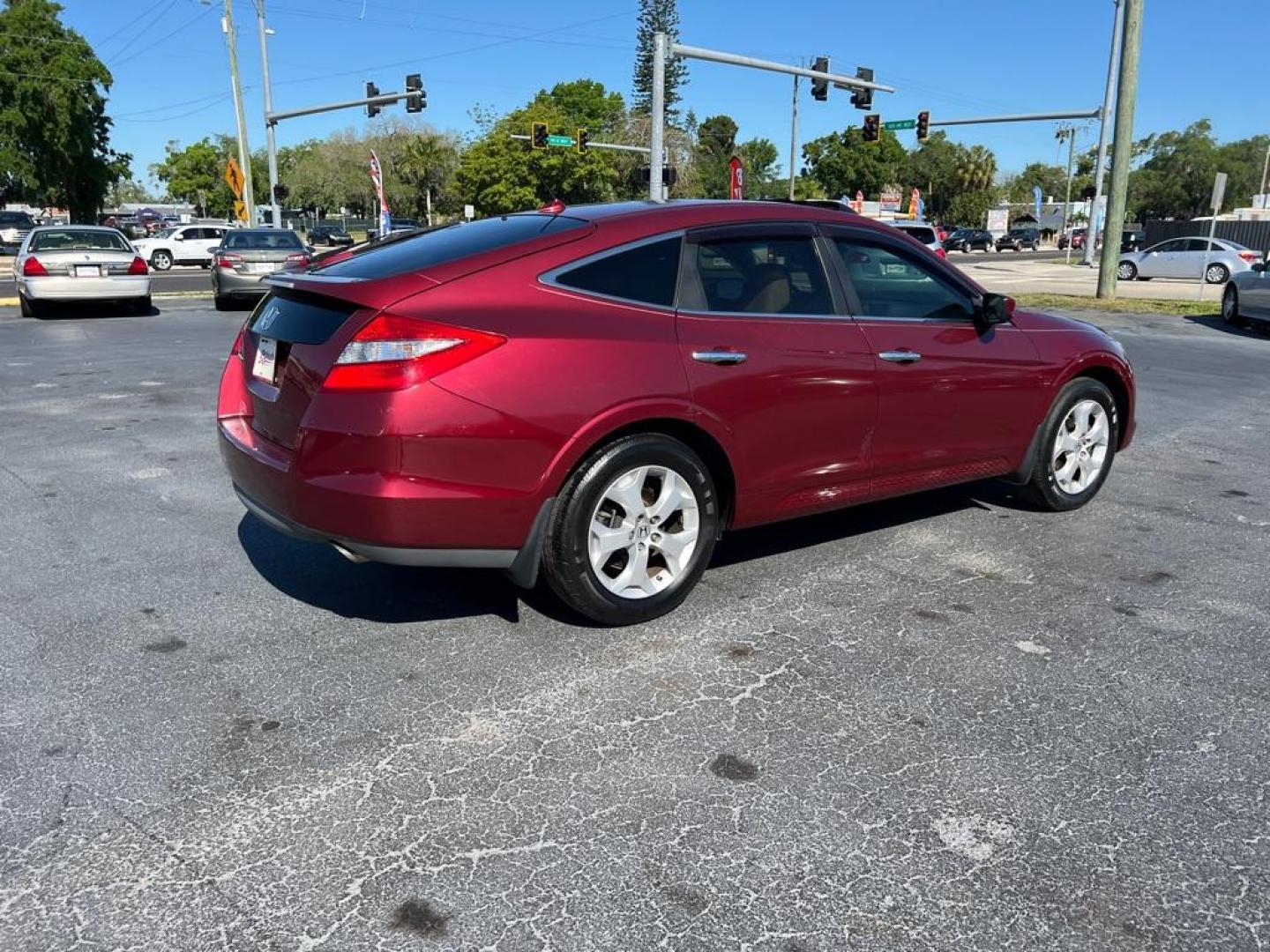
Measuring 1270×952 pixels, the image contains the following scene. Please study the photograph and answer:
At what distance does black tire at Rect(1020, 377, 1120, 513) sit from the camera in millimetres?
5410

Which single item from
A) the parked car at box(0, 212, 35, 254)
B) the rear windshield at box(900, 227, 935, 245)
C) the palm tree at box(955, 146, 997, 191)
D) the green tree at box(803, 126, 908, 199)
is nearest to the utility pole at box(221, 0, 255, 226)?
the parked car at box(0, 212, 35, 254)

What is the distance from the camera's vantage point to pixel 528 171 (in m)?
71.2

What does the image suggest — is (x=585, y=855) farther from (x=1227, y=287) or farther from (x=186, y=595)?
(x=1227, y=287)

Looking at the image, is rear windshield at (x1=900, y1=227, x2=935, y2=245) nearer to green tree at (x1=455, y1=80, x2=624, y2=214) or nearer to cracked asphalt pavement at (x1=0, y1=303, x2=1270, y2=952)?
cracked asphalt pavement at (x1=0, y1=303, x2=1270, y2=952)

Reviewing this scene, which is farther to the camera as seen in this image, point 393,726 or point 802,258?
point 802,258

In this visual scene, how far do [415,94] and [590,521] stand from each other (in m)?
31.9

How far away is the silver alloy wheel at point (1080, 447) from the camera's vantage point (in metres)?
5.55

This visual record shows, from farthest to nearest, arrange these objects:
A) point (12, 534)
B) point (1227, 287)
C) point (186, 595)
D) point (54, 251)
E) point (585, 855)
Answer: point (1227, 287) < point (54, 251) < point (12, 534) < point (186, 595) < point (585, 855)

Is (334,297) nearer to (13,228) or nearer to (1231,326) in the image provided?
(1231,326)

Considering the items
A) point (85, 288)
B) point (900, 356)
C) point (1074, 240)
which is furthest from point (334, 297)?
point (1074, 240)

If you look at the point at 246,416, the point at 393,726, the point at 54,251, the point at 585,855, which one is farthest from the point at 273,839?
the point at 54,251

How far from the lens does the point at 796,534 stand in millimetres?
5234

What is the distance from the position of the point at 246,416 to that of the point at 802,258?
2.45 m

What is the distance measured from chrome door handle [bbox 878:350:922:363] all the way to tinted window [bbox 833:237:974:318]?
0.19 m
